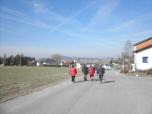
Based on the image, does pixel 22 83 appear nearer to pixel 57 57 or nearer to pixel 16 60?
pixel 16 60

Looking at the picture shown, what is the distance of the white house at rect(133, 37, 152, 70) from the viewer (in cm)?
5175

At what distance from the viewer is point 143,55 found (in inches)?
2077

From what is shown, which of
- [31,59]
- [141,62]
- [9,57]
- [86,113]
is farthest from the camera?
[31,59]

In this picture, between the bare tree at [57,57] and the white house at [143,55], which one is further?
the bare tree at [57,57]

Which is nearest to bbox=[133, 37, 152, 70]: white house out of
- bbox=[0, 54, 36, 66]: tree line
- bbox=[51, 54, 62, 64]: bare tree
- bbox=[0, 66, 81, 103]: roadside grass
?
Answer: bbox=[0, 66, 81, 103]: roadside grass

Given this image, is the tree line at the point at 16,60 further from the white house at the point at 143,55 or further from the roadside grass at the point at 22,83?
the roadside grass at the point at 22,83

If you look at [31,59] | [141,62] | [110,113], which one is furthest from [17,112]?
[31,59]

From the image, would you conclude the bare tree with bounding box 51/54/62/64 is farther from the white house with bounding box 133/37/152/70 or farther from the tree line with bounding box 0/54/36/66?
the white house with bounding box 133/37/152/70

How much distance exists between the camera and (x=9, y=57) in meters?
137

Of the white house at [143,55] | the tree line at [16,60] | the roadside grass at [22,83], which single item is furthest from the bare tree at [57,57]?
the roadside grass at [22,83]

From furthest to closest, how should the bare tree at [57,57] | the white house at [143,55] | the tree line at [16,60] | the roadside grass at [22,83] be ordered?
the bare tree at [57,57]
the tree line at [16,60]
the white house at [143,55]
the roadside grass at [22,83]

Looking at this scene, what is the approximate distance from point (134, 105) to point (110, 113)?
2296 millimetres

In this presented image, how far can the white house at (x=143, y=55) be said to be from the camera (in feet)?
170

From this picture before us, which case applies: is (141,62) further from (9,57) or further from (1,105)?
(9,57)
